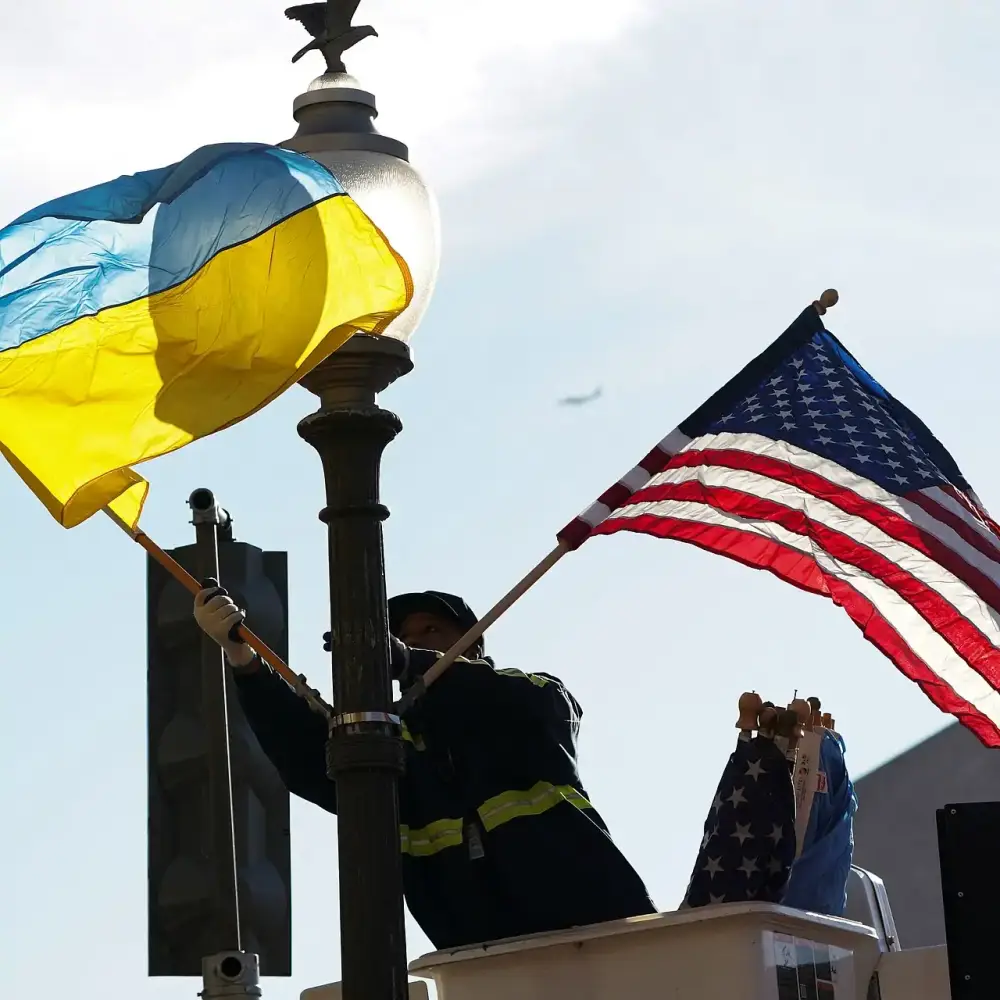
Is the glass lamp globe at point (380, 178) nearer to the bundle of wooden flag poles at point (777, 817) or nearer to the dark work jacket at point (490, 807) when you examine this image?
the dark work jacket at point (490, 807)

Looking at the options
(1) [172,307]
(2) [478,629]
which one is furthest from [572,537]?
(1) [172,307]

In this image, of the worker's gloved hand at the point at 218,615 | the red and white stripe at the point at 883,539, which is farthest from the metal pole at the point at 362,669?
the red and white stripe at the point at 883,539

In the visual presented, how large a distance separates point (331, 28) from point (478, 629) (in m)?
1.74

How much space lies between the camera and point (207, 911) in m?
6.95

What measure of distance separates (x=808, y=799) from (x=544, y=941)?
922mm

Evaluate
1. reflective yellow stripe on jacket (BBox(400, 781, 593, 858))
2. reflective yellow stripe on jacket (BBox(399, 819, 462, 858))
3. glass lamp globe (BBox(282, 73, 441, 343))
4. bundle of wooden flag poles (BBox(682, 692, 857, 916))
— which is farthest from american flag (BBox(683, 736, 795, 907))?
glass lamp globe (BBox(282, 73, 441, 343))

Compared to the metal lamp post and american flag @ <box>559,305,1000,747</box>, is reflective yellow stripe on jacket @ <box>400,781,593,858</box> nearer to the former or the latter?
american flag @ <box>559,305,1000,747</box>

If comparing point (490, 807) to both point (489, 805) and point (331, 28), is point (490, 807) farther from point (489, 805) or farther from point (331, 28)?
point (331, 28)

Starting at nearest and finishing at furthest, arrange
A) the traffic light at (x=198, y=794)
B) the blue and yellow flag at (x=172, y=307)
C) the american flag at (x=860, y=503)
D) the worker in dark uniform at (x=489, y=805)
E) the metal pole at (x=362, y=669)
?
the metal pole at (x=362, y=669) → the blue and yellow flag at (x=172, y=307) → the traffic light at (x=198, y=794) → the worker in dark uniform at (x=489, y=805) → the american flag at (x=860, y=503)

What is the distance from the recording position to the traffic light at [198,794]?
6965mm

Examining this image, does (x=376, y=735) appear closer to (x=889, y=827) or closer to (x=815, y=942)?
(x=815, y=942)

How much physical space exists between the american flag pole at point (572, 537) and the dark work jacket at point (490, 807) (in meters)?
0.25

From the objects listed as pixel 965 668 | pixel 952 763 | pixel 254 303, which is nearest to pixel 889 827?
pixel 952 763

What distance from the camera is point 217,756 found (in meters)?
7.11
